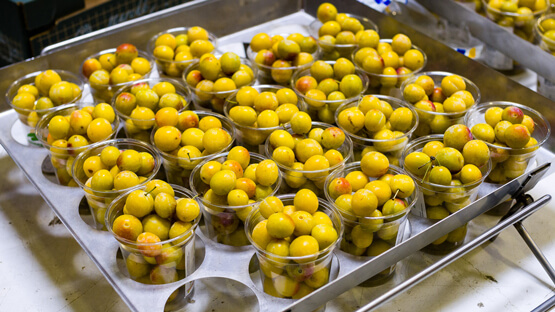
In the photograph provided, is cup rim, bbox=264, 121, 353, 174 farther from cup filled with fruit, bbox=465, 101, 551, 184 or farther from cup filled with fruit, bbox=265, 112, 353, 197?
cup filled with fruit, bbox=465, 101, 551, 184

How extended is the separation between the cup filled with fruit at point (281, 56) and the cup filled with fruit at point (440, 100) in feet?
1.12

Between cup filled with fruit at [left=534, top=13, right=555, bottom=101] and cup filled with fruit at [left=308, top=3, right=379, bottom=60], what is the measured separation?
1.93 feet

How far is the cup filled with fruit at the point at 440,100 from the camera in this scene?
1.61 metres

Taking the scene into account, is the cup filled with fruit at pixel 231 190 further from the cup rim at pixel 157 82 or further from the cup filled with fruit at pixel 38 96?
the cup filled with fruit at pixel 38 96

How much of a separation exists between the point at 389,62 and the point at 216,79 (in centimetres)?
56

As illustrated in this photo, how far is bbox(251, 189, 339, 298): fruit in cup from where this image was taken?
1.16 meters

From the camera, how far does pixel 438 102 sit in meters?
1.71

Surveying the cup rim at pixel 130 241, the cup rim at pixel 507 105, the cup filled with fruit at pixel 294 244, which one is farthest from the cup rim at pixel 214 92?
the cup rim at pixel 507 105

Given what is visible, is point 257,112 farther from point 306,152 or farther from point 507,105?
point 507,105

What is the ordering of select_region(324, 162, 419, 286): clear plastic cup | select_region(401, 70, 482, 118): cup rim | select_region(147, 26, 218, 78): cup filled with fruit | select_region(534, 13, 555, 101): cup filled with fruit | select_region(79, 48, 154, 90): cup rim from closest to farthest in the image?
1. select_region(324, 162, 419, 286): clear plastic cup
2. select_region(401, 70, 482, 118): cup rim
3. select_region(79, 48, 154, 90): cup rim
4. select_region(147, 26, 218, 78): cup filled with fruit
5. select_region(534, 13, 555, 101): cup filled with fruit

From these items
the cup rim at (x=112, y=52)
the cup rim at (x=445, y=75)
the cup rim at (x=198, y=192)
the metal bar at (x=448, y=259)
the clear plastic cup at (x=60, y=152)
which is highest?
the cup rim at (x=445, y=75)

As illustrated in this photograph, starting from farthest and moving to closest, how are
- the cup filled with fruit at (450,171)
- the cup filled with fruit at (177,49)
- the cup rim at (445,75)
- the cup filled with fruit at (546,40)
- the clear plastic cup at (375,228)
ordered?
the cup filled with fruit at (546,40) < the cup filled with fruit at (177,49) < the cup rim at (445,75) < the cup filled with fruit at (450,171) < the clear plastic cup at (375,228)

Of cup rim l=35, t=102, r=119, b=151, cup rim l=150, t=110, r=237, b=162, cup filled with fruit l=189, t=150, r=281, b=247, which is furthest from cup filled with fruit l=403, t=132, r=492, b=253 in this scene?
cup rim l=35, t=102, r=119, b=151

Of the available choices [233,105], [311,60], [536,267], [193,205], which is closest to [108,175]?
[193,205]
